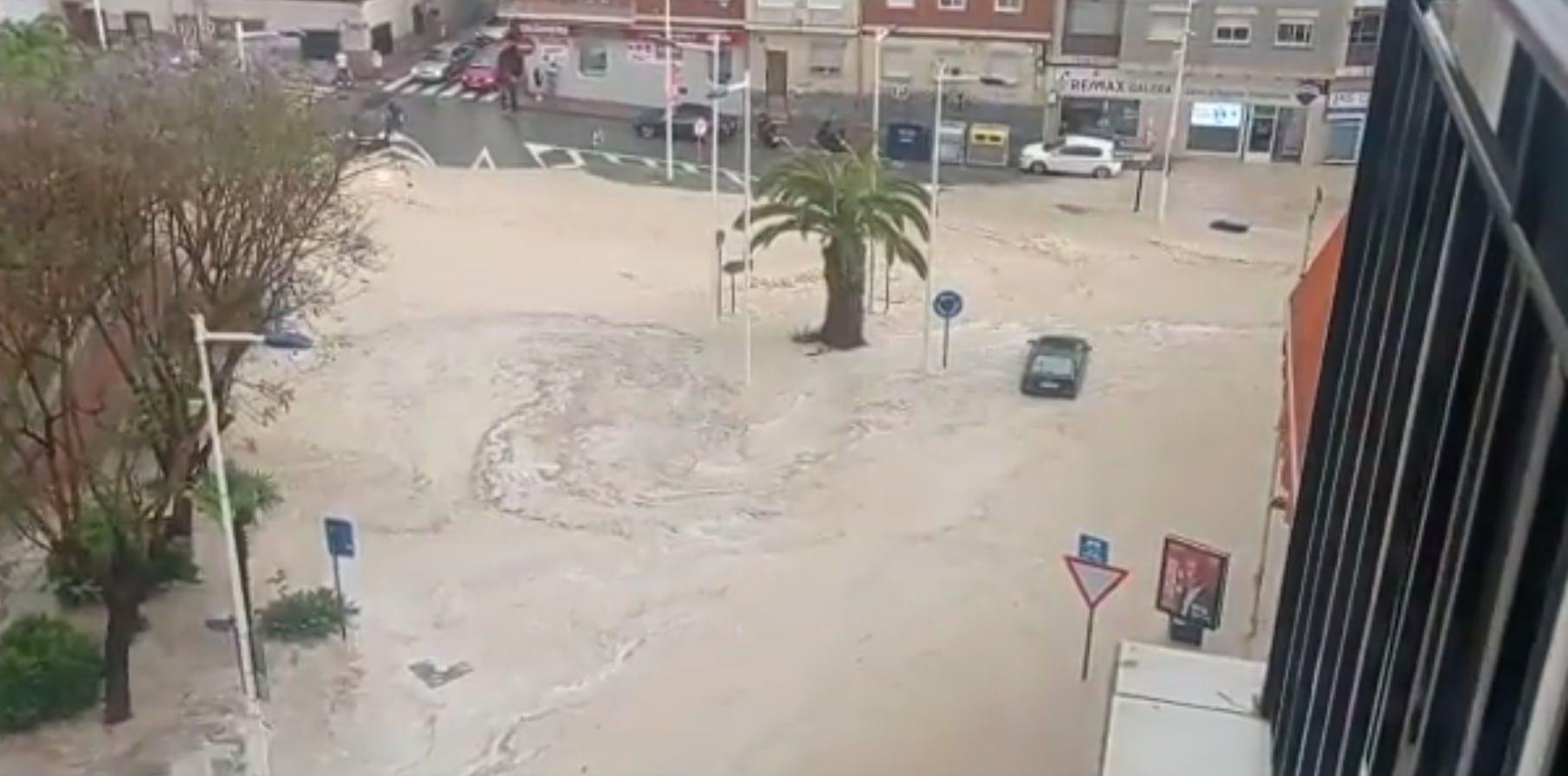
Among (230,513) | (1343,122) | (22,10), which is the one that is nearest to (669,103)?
(1343,122)

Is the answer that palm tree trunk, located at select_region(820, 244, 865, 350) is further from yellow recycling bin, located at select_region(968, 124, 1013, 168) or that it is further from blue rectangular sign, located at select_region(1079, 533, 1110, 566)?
yellow recycling bin, located at select_region(968, 124, 1013, 168)

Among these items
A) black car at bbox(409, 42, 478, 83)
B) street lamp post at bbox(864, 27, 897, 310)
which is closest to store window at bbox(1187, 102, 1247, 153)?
street lamp post at bbox(864, 27, 897, 310)

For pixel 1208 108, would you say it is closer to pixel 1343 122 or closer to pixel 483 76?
pixel 1343 122

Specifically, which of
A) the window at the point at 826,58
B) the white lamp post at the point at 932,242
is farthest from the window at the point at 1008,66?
the window at the point at 826,58

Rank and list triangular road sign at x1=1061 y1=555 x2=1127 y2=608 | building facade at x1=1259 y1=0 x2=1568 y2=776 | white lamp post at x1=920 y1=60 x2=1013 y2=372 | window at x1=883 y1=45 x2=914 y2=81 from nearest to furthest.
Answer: building facade at x1=1259 y1=0 x2=1568 y2=776, triangular road sign at x1=1061 y1=555 x2=1127 y2=608, white lamp post at x1=920 y1=60 x2=1013 y2=372, window at x1=883 y1=45 x2=914 y2=81

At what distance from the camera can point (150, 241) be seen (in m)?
15.8

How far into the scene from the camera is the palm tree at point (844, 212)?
77.5 feet

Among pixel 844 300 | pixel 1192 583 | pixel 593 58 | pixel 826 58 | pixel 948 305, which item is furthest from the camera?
pixel 593 58

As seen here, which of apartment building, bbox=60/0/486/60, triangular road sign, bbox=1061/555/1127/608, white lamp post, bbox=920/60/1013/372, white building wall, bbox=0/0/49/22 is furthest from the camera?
apartment building, bbox=60/0/486/60

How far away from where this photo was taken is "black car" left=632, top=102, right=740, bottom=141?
36.5 m

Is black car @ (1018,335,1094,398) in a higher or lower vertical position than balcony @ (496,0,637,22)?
lower

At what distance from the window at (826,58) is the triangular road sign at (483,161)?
26.0ft

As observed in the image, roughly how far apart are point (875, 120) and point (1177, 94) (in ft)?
21.5

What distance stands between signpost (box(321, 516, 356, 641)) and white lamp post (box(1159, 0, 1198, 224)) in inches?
816
